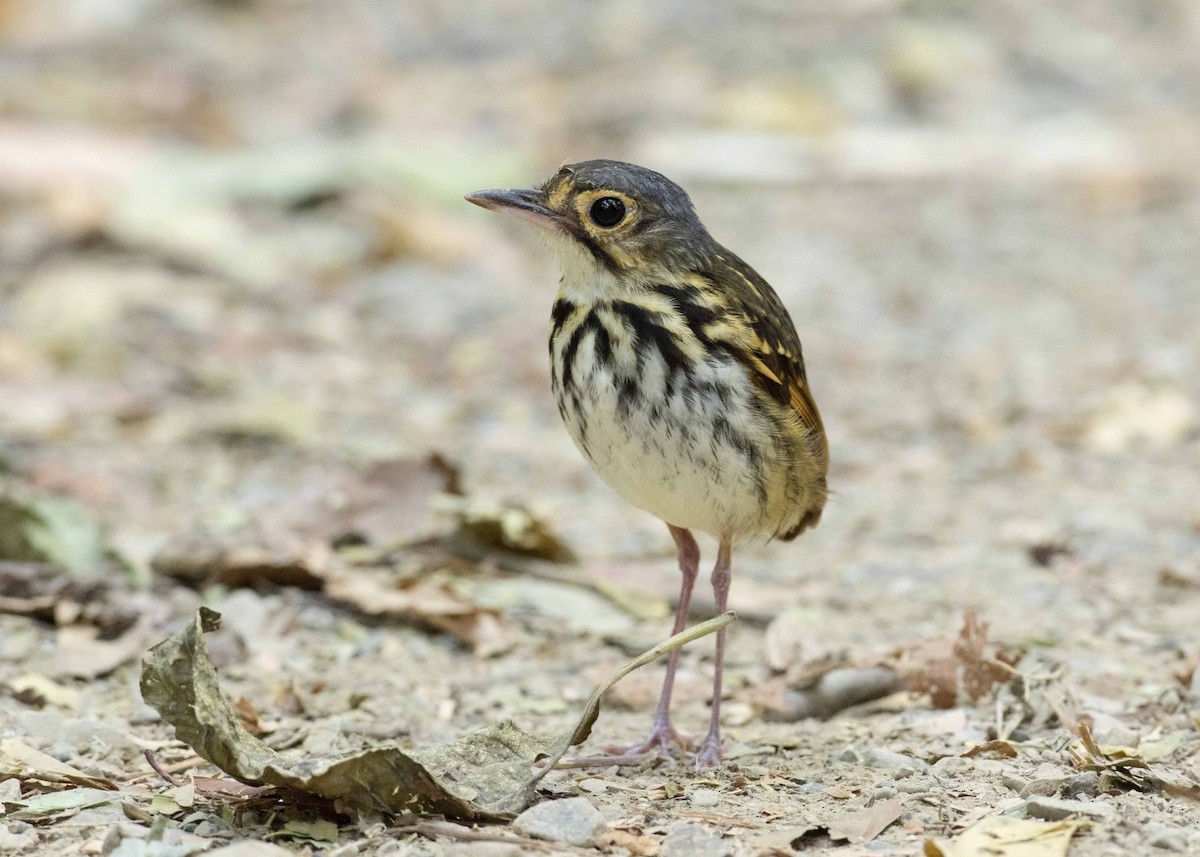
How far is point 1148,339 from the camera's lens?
8.66 meters

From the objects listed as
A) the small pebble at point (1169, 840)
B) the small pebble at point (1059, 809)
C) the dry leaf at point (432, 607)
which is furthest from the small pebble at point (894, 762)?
the dry leaf at point (432, 607)

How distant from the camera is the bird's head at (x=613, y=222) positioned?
4.45m

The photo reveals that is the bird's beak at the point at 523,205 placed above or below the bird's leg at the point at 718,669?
above

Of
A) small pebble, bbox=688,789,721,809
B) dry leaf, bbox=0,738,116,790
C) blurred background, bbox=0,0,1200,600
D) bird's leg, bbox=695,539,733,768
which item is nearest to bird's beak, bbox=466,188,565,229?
bird's leg, bbox=695,539,733,768

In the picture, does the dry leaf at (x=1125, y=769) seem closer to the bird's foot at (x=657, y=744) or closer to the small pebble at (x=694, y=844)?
the small pebble at (x=694, y=844)

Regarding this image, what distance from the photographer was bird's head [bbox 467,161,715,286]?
445cm

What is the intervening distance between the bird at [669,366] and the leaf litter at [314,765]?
0.85m

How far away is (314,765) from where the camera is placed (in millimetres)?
3512

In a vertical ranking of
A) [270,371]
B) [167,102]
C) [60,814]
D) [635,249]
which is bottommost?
[60,814]

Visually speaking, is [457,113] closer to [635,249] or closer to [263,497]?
[263,497]

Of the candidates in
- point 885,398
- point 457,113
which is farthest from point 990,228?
point 457,113

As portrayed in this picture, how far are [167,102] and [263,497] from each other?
6470mm

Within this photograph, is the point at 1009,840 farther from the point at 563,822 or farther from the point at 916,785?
the point at 563,822

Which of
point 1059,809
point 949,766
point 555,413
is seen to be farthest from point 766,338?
point 555,413
